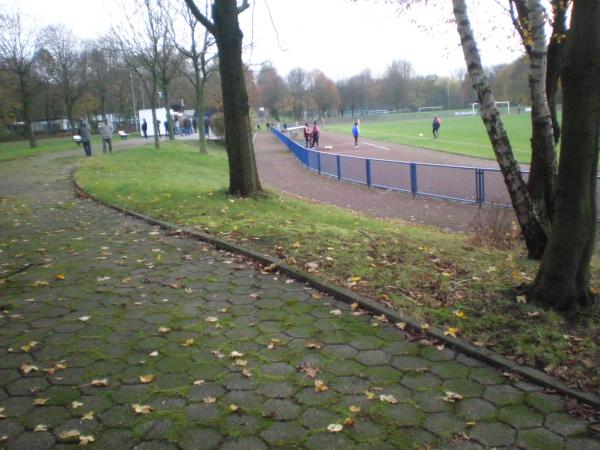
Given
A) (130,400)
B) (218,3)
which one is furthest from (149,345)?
(218,3)

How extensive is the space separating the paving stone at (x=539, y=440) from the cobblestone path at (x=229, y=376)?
10 millimetres

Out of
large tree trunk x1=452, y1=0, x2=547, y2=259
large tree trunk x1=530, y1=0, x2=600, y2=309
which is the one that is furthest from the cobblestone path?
large tree trunk x1=452, y1=0, x2=547, y2=259

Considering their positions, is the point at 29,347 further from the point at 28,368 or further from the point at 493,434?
the point at 493,434

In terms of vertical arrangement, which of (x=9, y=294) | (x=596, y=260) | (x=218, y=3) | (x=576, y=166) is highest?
(x=218, y=3)

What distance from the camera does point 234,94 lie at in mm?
11133

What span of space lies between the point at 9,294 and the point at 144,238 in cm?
A: 274

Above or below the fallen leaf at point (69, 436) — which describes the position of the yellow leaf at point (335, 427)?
below

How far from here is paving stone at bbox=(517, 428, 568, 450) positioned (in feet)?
10.7

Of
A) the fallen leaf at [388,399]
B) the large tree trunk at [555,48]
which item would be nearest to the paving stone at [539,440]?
the fallen leaf at [388,399]

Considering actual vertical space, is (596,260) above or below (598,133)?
below

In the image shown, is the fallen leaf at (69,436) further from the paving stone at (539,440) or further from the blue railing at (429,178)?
the blue railing at (429,178)

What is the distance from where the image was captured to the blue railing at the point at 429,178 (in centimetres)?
1415

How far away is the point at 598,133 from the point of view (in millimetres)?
4551

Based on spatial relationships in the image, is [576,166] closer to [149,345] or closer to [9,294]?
[149,345]
